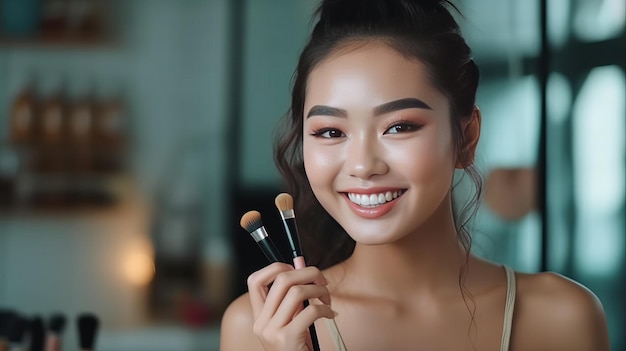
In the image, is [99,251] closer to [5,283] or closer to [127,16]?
[5,283]

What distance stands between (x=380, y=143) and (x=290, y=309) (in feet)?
0.58

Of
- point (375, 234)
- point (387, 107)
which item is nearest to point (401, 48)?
point (387, 107)

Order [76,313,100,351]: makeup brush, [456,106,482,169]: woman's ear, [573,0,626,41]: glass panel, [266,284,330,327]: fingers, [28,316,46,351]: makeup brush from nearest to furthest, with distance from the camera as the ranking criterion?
[266,284,330,327]: fingers → [456,106,482,169]: woman's ear → [76,313,100,351]: makeup brush → [28,316,46,351]: makeup brush → [573,0,626,41]: glass panel

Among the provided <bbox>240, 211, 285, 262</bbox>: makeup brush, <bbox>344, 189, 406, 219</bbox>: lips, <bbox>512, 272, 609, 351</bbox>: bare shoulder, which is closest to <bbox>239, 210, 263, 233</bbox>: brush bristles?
<bbox>240, 211, 285, 262</bbox>: makeup brush

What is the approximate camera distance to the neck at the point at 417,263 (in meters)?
0.93

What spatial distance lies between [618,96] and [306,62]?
1028 mm

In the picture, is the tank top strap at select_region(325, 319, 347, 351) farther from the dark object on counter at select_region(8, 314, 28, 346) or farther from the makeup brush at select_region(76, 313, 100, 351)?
the dark object on counter at select_region(8, 314, 28, 346)

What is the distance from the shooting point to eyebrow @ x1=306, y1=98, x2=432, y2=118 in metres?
0.84

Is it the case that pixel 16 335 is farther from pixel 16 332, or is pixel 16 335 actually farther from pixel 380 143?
pixel 380 143

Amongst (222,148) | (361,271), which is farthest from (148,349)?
(361,271)

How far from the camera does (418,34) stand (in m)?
0.88

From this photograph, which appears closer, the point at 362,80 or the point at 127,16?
the point at 362,80

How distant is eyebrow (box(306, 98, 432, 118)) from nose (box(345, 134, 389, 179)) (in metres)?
0.03

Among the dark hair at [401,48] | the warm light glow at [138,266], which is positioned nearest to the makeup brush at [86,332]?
the dark hair at [401,48]
